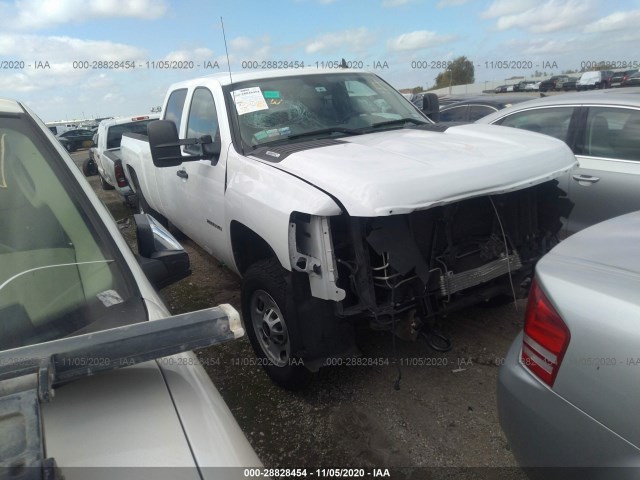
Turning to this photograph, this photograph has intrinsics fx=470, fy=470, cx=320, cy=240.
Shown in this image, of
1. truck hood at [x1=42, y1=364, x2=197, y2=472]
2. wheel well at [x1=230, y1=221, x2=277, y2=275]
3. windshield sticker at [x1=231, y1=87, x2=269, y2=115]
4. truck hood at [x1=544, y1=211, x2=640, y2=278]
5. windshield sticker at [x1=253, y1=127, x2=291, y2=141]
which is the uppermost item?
windshield sticker at [x1=231, y1=87, x2=269, y2=115]

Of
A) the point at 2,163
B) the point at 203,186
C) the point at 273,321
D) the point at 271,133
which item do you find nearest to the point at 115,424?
the point at 2,163

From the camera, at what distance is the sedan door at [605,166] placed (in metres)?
3.87

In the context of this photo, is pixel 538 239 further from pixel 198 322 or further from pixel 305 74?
pixel 198 322

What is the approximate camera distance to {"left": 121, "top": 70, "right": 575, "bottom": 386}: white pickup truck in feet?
8.07

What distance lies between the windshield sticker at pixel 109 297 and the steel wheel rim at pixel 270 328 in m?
1.32

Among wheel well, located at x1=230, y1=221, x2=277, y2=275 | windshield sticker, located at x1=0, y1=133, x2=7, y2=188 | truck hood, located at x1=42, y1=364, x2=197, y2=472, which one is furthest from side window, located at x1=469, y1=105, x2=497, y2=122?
truck hood, located at x1=42, y1=364, x2=197, y2=472

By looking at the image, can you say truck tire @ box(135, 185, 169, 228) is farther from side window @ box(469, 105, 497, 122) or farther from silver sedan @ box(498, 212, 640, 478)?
side window @ box(469, 105, 497, 122)

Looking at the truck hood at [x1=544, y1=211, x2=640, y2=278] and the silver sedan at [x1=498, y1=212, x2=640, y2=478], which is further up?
the truck hood at [x1=544, y1=211, x2=640, y2=278]

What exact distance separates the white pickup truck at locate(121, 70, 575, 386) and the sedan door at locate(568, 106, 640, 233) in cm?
112

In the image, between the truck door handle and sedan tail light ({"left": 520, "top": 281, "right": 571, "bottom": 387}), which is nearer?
sedan tail light ({"left": 520, "top": 281, "right": 571, "bottom": 387})

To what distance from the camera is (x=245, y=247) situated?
3.47 metres

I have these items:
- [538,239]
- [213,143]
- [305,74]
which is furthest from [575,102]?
[213,143]

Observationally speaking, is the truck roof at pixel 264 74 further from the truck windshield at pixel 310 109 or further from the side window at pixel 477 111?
the side window at pixel 477 111

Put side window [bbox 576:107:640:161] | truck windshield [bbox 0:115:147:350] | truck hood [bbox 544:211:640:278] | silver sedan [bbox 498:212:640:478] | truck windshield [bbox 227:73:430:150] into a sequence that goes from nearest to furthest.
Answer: silver sedan [bbox 498:212:640:478]
truck windshield [bbox 0:115:147:350]
truck hood [bbox 544:211:640:278]
truck windshield [bbox 227:73:430:150]
side window [bbox 576:107:640:161]
